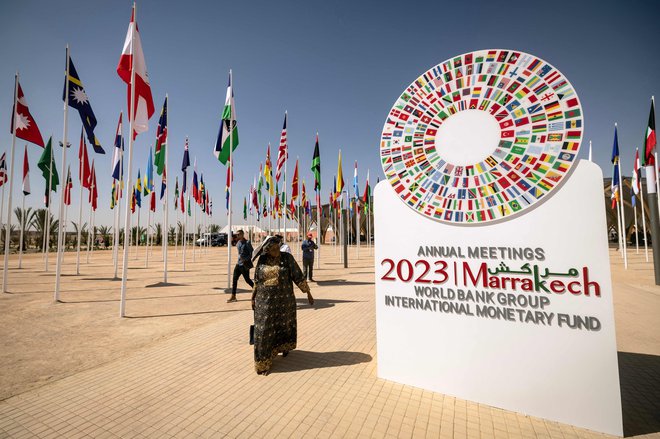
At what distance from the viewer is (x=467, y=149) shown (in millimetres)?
3549

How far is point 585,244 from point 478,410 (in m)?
2.12

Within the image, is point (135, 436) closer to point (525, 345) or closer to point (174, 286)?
point (525, 345)

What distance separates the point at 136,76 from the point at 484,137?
8415mm

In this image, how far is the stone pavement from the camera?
9.31ft

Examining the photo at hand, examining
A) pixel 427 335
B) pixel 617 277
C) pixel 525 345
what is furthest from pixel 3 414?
pixel 617 277

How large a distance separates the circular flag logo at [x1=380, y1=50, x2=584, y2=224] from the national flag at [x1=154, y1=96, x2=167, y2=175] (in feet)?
31.6

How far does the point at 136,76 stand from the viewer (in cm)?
738

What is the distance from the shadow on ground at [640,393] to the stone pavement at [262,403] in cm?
A: 1

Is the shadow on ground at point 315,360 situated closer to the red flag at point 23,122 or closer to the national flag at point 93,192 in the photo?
the red flag at point 23,122

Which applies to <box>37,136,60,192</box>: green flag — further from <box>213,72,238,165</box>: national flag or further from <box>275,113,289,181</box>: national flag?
<box>275,113,289,181</box>: national flag

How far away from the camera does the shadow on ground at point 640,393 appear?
2842 millimetres

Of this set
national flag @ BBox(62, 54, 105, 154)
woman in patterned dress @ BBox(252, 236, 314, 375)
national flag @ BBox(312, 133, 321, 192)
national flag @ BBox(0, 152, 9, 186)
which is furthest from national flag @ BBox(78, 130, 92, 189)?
woman in patterned dress @ BBox(252, 236, 314, 375)

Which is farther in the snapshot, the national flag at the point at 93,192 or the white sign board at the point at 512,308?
the national flag at the point at 93,192

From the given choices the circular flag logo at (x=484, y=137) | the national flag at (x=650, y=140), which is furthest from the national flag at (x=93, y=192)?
the national flag at (x=650, y=140)
